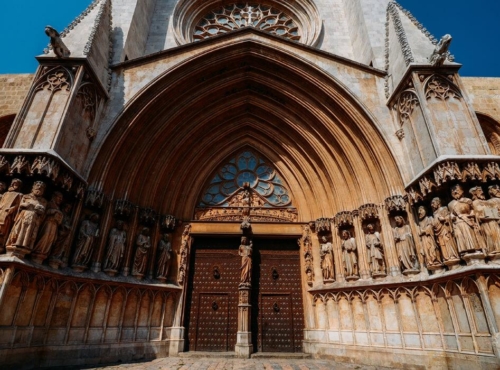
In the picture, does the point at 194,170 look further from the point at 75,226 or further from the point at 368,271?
the point at 368,271

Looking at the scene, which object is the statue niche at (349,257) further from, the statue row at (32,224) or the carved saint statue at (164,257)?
the statue row at (32,224)

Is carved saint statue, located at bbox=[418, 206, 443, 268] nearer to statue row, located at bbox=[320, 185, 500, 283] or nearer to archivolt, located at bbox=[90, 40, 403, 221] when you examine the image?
statue row, located at bbox=[320, 185, 500, 283]

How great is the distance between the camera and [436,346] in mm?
5477

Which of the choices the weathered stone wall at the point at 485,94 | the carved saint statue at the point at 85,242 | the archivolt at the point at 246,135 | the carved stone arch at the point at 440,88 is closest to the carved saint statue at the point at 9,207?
the carved saint statue at the point at 85,242

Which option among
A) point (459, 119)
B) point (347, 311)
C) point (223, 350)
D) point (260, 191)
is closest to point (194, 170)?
point (260, 191)

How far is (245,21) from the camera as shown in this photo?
1236 cm

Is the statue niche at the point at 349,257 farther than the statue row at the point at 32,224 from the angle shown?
Yes

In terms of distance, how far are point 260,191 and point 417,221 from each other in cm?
436

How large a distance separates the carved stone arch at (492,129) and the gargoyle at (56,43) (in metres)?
10.5

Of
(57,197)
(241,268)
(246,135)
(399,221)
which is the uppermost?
(246,135)

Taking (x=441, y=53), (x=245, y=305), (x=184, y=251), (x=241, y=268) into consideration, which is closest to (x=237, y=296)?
(x=245, y=305)

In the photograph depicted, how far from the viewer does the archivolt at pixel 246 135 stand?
743 cm

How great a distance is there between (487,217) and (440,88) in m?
2.92

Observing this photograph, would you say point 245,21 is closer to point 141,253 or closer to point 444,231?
point 141,253
